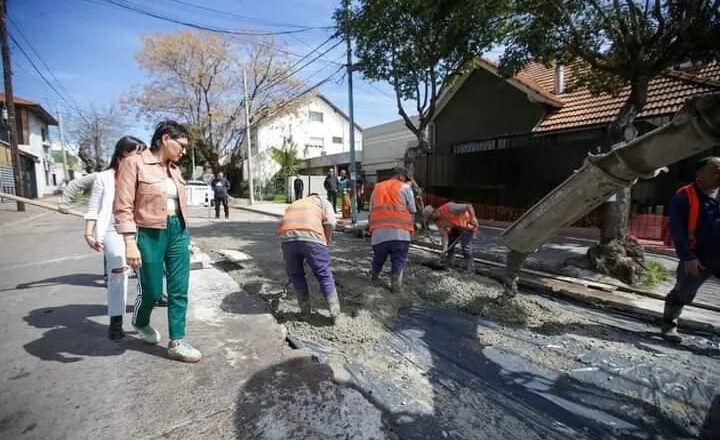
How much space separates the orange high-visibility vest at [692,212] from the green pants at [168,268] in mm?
4099

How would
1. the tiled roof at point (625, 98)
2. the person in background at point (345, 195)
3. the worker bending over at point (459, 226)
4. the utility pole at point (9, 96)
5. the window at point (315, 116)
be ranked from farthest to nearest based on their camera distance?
the window at point (315, 116)
the utility pole at point (9, 96)
the person in background at point (345, 195)
the tiled roof at point (625, 98)
the worker bending over at point (459, 226)

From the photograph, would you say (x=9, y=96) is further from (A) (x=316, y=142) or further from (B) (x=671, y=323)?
(B) (x=671, y=323)

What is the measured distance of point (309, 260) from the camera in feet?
10.9

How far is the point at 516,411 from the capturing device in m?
2.25

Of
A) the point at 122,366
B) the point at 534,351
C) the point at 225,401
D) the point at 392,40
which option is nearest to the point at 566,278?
the point at 534,351

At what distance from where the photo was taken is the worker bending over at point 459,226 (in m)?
5.46

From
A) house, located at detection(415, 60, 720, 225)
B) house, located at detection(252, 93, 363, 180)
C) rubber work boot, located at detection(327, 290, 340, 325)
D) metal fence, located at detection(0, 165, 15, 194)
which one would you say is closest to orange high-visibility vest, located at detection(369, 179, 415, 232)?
rubber work boot, located at detection(327, 290, 340, 325)

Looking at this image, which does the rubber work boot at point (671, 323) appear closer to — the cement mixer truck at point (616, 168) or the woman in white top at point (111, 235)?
the cement mixer truck at point (616, 168)

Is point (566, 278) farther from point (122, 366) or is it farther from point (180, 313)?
point (122, 366)

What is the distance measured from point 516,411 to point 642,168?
1.64 meters

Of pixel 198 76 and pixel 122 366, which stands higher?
pixel 198 76

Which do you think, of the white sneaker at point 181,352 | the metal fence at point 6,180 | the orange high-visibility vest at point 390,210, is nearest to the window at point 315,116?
the metal fence at point 6,180

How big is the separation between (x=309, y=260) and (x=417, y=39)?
6696 millimetres

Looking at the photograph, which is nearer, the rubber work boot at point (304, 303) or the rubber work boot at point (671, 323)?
the rubber work boot at point (671, 323)
